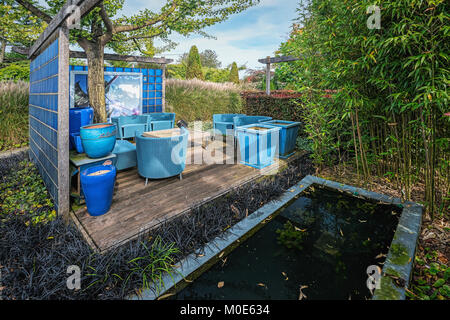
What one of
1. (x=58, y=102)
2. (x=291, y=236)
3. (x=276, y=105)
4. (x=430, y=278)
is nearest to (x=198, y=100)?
(x=276, y=105)

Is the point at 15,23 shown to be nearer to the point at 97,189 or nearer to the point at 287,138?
the point at 97,189

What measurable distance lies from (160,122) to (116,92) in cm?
193

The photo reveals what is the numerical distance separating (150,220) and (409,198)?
129 inches

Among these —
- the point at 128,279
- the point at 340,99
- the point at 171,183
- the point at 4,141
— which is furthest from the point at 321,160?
the point at 4,141

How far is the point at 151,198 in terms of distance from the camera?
9.20 feet

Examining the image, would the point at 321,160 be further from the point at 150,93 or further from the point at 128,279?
the point at 150,93

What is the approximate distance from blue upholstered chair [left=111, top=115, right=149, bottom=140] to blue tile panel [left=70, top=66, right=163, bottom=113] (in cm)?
153

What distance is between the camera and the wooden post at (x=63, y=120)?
212cm

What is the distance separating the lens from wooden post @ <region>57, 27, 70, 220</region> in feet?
6.96

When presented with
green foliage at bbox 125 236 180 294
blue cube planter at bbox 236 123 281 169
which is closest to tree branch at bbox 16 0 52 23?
blue cube planter at bbox 236 123 281 169

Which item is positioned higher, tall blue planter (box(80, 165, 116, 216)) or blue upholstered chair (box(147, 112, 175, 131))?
blue upholstered chair (box(147, 112, 175, 131))

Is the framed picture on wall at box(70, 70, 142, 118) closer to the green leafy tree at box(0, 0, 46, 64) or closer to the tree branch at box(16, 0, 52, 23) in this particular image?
the green leafy tree at box(0, 0, 46, 64)

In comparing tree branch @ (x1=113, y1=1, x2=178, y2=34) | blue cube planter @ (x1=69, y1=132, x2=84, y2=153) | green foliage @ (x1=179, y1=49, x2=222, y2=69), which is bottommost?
blue cube planter @ (x1=69, y1=132, x2=84, y2=153)

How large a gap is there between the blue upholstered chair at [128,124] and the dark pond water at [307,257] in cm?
415
